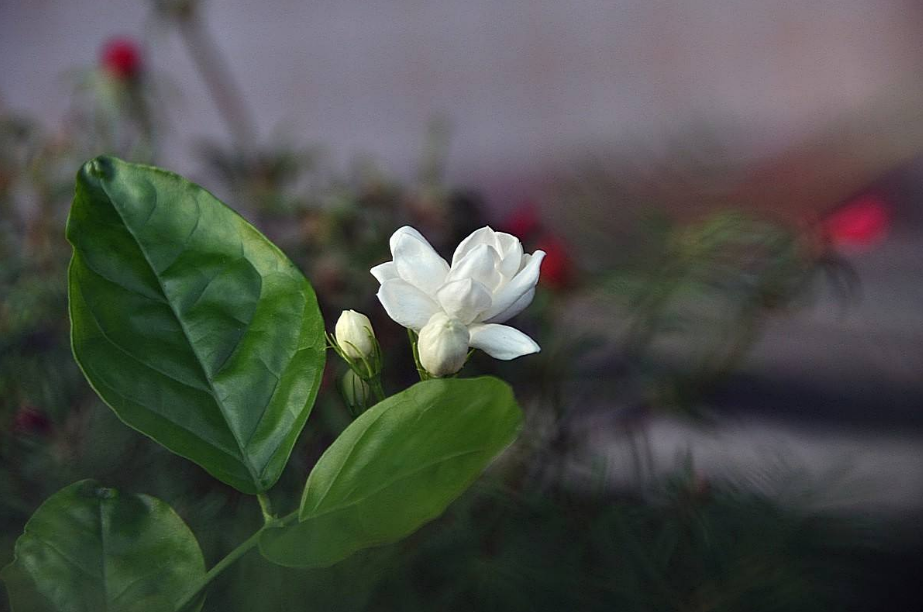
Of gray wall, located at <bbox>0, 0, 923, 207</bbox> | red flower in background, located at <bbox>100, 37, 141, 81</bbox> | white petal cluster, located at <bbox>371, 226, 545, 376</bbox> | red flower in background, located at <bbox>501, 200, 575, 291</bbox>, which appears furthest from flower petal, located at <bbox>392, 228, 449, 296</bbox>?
gray wall, located at <bbox>0, 0, 923, 207</bbox>

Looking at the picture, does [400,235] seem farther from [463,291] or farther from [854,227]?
[854,227]

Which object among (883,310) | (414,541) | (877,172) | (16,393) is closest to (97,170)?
(414,541)

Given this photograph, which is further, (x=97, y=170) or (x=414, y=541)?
(x=414, y=541)

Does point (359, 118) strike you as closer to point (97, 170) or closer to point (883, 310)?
point (883, 310)

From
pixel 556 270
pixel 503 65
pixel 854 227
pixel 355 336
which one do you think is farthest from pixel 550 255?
pixel 503 65

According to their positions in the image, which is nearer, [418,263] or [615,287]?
[418,263]

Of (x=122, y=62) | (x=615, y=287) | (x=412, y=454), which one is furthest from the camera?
(x=122, y=62)

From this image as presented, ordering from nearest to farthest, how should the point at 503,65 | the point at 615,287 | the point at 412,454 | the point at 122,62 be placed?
the point at 412,454 → the point at 615,287 → the point at 122,62 → the point at 503,65

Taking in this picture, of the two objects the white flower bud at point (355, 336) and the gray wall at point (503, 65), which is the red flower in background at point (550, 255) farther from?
the gray wall at point (503, 65)

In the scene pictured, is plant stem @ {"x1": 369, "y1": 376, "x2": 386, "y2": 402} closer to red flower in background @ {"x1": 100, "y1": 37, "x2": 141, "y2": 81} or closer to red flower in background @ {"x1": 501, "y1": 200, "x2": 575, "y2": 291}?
red flower in background @ {"x1": 501, "y1": 200, "x2": 575, "y2": 291}
